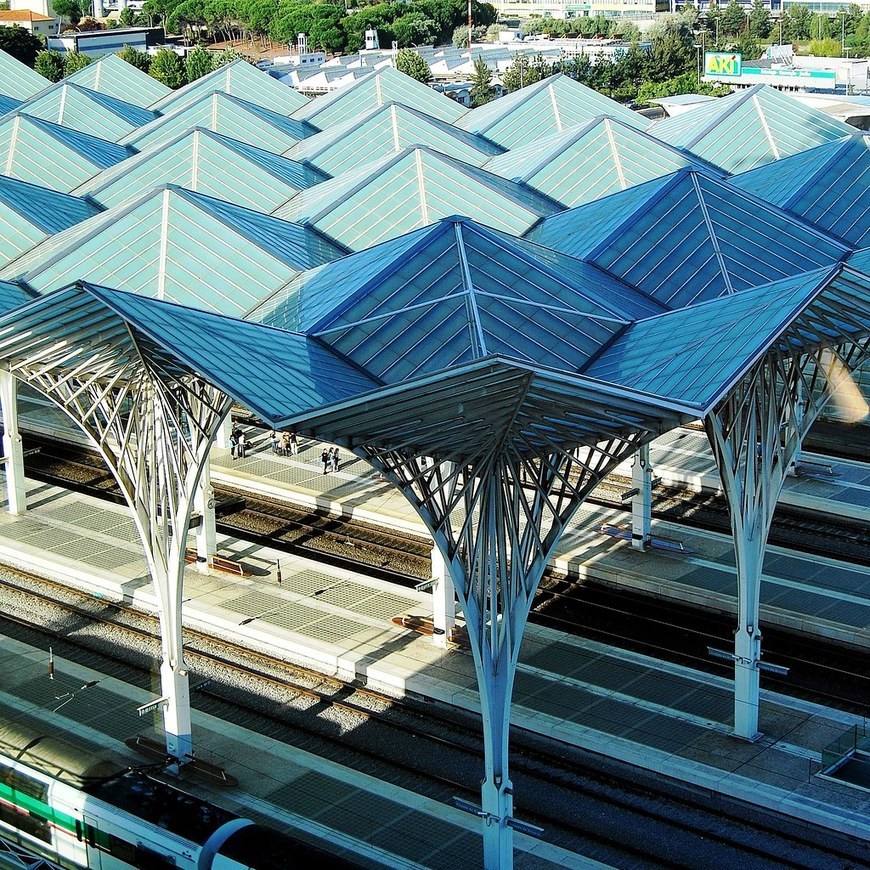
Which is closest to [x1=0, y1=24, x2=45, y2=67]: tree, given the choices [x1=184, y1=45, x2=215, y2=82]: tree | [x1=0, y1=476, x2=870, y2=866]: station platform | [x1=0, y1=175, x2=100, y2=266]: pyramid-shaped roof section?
[x1=184, y1=45, x2=215, y2=82]: tree

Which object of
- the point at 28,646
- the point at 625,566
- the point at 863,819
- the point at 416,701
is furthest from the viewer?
the point at 625,566

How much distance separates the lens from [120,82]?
4242 inches

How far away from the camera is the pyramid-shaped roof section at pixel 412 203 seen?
61.3 metres

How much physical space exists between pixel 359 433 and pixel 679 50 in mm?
158096

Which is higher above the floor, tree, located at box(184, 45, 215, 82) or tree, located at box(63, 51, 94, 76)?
tree, located at box(63, 51, 94, 76)

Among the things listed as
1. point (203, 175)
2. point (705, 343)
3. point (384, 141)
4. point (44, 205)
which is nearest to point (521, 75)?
point (384, 141)

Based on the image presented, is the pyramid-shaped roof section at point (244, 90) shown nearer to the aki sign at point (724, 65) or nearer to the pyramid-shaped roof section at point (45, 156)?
the pyramid-shaped roof section at point (45, 156)

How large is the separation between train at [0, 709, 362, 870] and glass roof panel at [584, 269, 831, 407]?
13.6 metres

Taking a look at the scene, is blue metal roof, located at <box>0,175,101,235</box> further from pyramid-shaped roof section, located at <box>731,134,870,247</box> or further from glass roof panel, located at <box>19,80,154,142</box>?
pyramid-shaped roof section, located at <box>731,134,870,247</box>

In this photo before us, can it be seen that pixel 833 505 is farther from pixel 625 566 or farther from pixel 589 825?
pixel 589 825

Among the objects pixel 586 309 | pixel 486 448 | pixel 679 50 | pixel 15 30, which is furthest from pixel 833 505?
pixel 15 30

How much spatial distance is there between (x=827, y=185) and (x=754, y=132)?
50.1ft

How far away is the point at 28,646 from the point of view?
50.5 meters

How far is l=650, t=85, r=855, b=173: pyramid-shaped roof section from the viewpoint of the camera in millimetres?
80562
